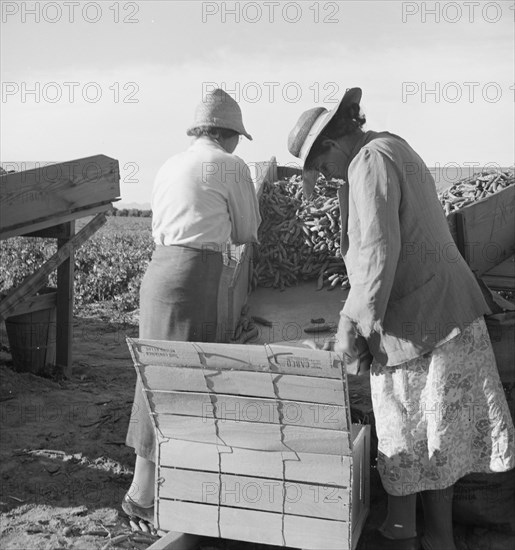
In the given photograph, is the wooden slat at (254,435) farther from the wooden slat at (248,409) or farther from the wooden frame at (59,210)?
the wooden frame at (59,210)

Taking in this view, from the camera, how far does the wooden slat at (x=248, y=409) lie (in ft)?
9.34

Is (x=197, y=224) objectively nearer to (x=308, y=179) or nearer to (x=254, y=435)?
(x=308, y=179)

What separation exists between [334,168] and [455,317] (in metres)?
0.82

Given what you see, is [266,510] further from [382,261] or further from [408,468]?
[382,261]

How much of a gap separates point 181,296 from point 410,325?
1156 mm

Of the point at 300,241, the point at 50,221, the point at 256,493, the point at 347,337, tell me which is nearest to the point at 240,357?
the point at 347,337

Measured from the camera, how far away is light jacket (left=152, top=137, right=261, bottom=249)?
3.44 m

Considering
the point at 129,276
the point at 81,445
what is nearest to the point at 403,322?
the point at 81,445

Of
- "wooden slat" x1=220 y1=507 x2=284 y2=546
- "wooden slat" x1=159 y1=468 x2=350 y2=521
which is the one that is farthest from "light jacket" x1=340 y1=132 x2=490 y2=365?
"wooden slat" x1=220 y1=507 x2=284 y2=546

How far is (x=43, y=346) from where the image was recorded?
Result: 6.74m

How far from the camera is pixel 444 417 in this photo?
295 centimetres

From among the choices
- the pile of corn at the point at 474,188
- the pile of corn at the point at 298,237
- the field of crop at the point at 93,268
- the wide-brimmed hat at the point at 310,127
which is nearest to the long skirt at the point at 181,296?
the wide-brimmed hat at the point at 310,127

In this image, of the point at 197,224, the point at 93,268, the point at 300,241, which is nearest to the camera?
the point at 197,224

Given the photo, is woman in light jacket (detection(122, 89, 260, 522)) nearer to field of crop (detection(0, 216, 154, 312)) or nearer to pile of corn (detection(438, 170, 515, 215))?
pile of corn (detection(438, 170, 515, 215))
